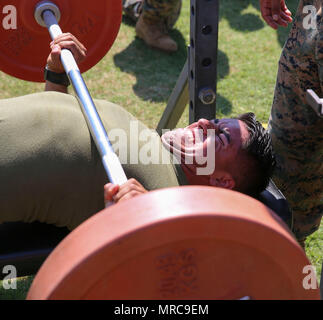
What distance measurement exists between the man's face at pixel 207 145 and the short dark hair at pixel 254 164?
0.08 ft

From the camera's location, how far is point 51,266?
1.07 m

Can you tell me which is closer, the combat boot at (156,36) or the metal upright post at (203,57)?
the metal upright post at (203,57)

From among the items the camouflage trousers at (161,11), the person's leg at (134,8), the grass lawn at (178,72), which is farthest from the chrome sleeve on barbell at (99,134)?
the person's leg at (134,8)

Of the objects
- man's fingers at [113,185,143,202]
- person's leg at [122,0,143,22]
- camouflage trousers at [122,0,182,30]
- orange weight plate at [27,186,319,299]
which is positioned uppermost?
person's leg at [122,0,143,22]

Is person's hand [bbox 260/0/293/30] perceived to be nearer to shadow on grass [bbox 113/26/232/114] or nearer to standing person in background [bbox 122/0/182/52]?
shadow on grass [bbox 113/26/232/114]

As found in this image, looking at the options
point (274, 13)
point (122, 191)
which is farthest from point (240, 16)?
point (122, 191)

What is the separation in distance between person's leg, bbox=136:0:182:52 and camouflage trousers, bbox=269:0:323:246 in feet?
6.66

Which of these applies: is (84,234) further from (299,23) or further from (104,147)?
(299,23)

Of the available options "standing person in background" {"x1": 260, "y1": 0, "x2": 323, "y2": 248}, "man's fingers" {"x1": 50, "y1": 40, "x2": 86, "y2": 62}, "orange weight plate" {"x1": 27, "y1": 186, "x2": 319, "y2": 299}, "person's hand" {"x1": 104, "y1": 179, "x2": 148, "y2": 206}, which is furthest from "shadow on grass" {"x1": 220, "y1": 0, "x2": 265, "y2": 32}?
"orange weight plate" {"x1": 27, "y1": 186, "x2": 319, "y2": 299}

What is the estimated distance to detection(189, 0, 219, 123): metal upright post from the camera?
1804mm

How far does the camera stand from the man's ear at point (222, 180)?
66.3 inches

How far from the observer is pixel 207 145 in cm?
167

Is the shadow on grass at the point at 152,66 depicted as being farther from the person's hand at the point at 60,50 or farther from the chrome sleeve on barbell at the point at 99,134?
the chrome sleeve on barbell at the point at 99,134
